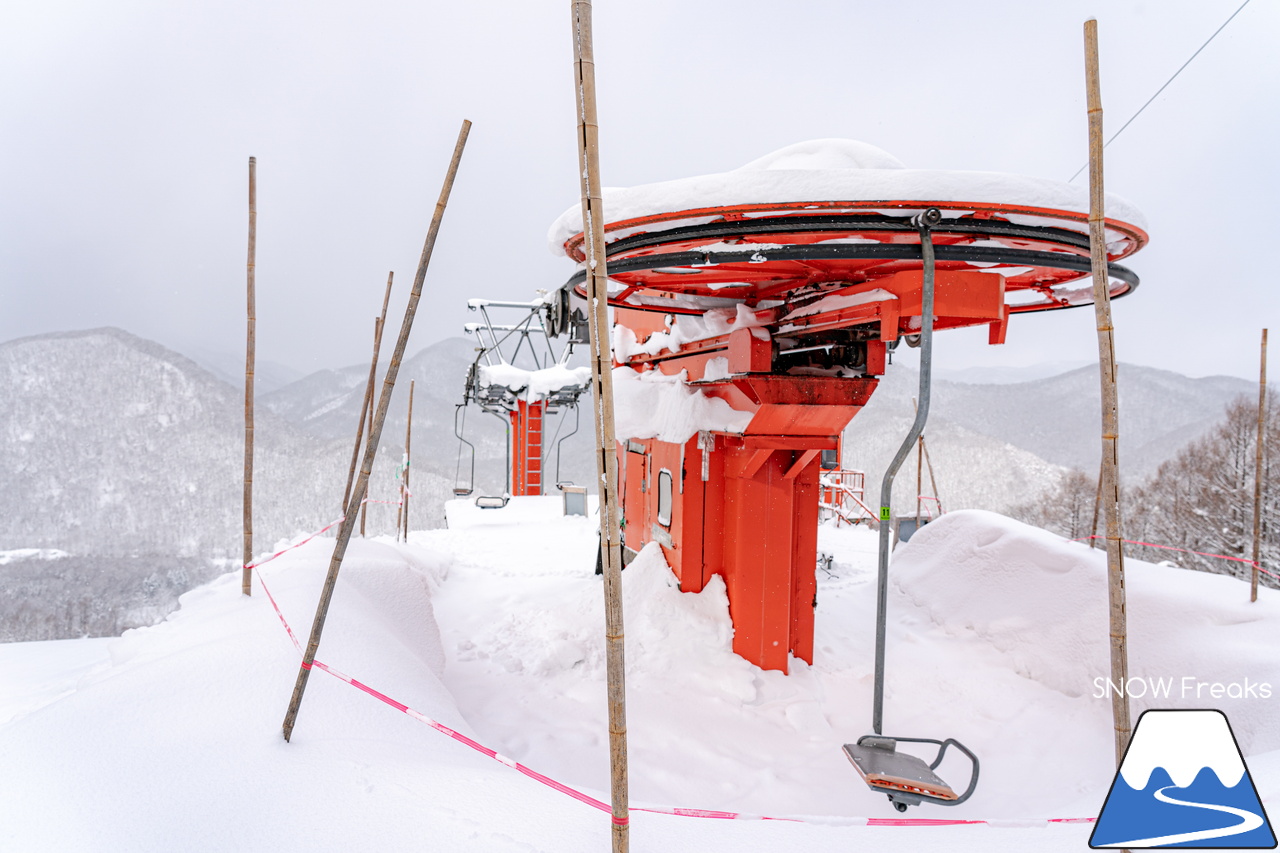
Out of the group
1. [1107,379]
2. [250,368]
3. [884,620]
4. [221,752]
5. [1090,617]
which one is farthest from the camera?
[1090,617]

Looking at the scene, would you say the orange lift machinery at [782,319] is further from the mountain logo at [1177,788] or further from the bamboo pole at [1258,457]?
the bamboo pole at [1258,457]

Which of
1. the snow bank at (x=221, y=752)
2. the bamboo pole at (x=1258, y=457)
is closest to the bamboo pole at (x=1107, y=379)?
the snow bank at (x=221, y=752)

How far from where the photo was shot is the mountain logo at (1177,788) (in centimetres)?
127

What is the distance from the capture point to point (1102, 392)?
1754mm

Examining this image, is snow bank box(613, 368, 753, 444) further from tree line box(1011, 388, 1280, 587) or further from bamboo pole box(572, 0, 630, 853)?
tree line box(1011, 388, 1280, 587)

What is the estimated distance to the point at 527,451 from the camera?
15648 millimetres

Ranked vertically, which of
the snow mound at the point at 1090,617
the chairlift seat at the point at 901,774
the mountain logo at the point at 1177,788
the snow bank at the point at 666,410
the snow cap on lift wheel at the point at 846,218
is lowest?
the snow mound at the point at 1090,617

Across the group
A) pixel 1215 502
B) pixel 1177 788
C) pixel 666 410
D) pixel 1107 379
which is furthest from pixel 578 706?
pixel 1215 502

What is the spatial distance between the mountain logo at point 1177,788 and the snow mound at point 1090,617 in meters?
2.79

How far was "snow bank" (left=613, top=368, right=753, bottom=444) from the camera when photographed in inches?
195

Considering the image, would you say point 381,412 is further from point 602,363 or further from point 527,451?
point 527,451

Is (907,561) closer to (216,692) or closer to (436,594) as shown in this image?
(436,594)

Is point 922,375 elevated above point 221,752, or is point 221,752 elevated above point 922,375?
point 922,375

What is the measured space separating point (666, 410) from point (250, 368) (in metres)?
3.18
